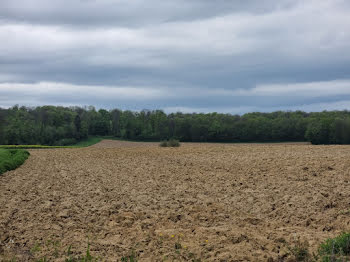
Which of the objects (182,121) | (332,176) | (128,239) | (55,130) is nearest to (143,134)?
(182,121)

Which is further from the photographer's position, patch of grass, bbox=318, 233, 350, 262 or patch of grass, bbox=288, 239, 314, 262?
patch of grass, bbox=288, 239, 314, 262

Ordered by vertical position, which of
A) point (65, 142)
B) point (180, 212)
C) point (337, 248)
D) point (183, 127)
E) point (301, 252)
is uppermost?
point (183, 127)

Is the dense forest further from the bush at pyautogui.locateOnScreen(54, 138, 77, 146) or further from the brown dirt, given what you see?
the brown dirt

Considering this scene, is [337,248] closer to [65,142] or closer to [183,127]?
[183,127]

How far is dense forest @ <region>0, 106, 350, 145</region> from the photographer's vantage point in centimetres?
7580

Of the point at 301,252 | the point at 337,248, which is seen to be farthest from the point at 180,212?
the point at 337,248

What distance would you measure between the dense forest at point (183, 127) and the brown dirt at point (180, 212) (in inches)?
1763

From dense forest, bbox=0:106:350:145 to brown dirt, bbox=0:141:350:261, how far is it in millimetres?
44779

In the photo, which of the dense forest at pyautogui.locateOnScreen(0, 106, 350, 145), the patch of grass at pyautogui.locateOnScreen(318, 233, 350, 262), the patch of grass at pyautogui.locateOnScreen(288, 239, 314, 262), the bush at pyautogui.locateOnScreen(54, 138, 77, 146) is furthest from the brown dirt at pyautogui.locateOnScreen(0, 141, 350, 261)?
the bush at pyautogui.locateOnScreen(54, 138, 77, 146)

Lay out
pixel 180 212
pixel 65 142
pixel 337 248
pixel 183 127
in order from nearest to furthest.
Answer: pixel 337 248, pixel 180 212, pixel 65 142, pixel 183 127

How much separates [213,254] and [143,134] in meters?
89.5

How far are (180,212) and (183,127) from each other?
78986 millimetres

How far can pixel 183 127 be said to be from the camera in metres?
91.4

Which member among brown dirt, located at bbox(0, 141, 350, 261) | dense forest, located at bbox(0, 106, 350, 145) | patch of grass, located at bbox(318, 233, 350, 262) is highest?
dense forest, located at bbox(0, 106, 350, 145)
